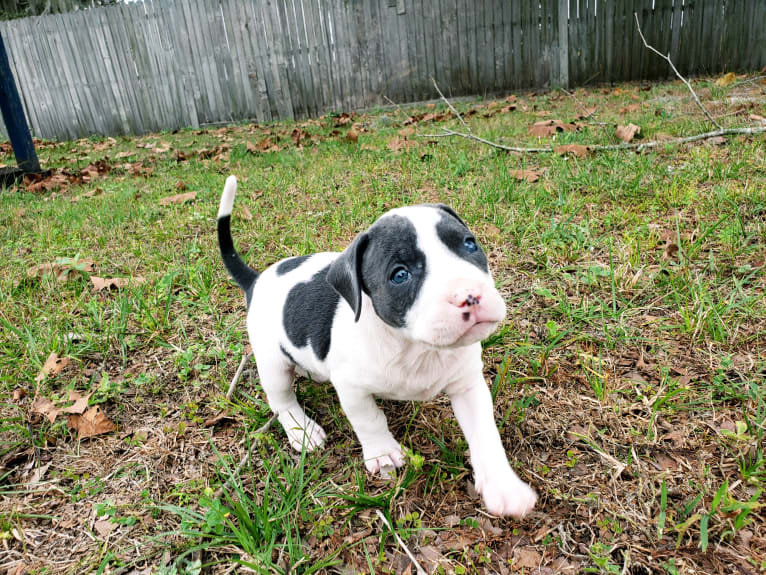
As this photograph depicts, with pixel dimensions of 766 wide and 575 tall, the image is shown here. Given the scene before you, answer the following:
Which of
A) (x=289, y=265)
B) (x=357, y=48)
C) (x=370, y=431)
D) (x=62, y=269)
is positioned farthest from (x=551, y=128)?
(x=357, y=48)

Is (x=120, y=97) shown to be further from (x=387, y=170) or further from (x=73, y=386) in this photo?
(x=73, y=386)

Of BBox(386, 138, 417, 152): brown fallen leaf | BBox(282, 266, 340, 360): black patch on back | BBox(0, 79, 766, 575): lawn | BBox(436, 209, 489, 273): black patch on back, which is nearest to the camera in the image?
BBox(0, 79, 766, 575): lawn

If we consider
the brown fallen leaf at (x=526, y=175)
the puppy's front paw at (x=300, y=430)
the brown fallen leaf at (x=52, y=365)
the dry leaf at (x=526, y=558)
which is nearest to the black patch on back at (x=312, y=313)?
the puppy's front paw at (x=300, y=430)

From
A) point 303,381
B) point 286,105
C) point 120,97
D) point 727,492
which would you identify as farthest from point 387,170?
point 120,97

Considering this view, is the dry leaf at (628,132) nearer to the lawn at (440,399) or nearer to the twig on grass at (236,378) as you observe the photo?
the lawn at (440,399)

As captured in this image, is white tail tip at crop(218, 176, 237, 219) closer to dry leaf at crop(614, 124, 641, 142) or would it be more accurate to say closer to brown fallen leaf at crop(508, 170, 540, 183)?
brown fallen leaf at crop(508, 170, 540, 183)

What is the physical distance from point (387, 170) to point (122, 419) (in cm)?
370

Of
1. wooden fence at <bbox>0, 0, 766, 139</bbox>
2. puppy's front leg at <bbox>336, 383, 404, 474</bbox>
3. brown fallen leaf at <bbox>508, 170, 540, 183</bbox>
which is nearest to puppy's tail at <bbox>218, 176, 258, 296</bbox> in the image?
puppy's front leg at <bbox>336, 383, 404, 474</bbox>

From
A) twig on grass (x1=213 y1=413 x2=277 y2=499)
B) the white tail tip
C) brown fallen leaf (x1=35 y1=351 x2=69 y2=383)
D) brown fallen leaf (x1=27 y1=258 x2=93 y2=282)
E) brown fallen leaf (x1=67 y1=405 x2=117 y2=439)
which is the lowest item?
twig on grass (x1=213 y1=413 x2=277 y2=499)

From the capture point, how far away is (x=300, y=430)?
2.06 meters

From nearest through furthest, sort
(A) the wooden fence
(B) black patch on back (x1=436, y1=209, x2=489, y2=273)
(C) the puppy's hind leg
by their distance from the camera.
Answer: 1. (B) black patch on back (x1=436, y1=209, x2=489, y2=273)
2. (C) the puppy's hind leg
3. (A) the wooden fence

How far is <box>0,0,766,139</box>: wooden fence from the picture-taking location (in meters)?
10.1

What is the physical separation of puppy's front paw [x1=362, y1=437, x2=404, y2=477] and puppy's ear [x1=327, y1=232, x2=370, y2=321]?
0.56 m

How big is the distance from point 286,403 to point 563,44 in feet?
35.2
